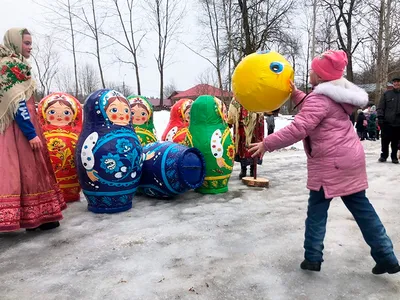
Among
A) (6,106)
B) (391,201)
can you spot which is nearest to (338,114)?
(391,201)

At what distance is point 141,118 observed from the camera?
518 cm

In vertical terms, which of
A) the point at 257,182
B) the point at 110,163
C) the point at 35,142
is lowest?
the point at 257,182

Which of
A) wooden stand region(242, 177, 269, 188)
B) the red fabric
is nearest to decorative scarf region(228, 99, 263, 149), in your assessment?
wooden stand region(242, 177, 269, 188)

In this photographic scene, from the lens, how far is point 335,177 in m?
2.32

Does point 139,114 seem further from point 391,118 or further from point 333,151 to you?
point 391,118

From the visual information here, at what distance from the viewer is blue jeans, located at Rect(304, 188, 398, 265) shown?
2.30 meters

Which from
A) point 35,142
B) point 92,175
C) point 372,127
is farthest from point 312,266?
point 372,127

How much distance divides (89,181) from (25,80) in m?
1.22

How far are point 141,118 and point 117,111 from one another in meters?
1.30

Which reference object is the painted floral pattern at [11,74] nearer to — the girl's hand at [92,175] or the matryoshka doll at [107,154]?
the matryoshka doll at [107,154]

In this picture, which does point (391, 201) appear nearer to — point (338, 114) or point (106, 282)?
point (338, 114)

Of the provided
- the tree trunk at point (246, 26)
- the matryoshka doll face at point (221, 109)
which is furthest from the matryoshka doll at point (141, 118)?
the tree trunk at point (246, 26)

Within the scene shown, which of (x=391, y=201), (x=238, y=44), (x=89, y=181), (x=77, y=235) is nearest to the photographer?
(x=77, y=235)

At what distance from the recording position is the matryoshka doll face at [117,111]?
12.6 feet
